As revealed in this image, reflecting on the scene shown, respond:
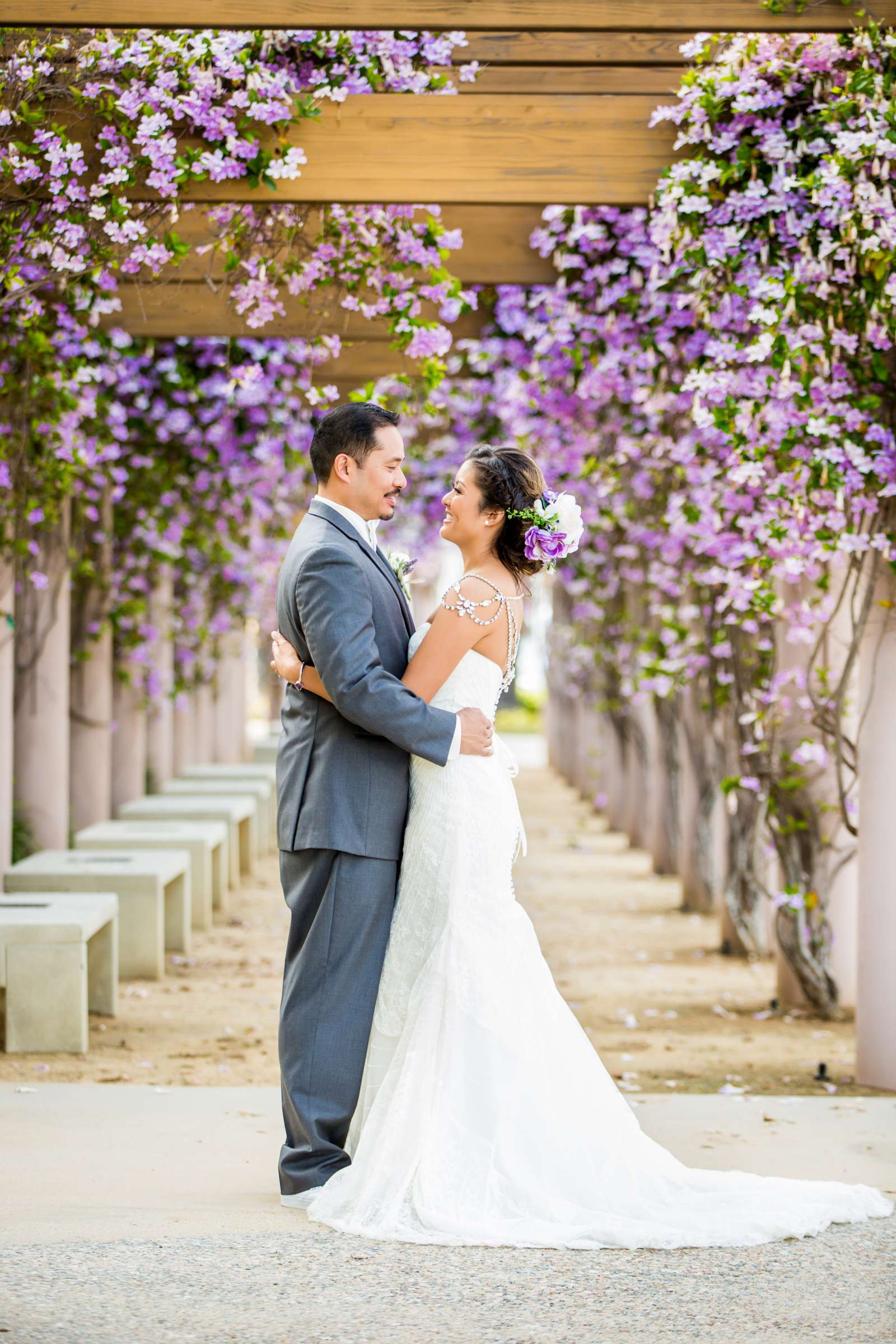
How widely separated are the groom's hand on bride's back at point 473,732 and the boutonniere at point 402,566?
0.48 m

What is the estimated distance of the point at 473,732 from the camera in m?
3.72

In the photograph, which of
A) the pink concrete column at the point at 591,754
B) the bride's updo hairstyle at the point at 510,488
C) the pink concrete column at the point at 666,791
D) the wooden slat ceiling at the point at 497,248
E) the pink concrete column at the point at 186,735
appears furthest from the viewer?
the pink concrete column at the point at 591,754

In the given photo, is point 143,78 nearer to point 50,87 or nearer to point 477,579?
point 50,87

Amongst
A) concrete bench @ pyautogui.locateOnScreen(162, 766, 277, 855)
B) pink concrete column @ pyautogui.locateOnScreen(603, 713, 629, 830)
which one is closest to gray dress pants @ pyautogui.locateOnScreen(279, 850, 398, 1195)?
concrete bench @ pyautogui.locateOnScreen(162, 766, 277, 855)

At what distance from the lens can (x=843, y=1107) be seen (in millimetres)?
4809

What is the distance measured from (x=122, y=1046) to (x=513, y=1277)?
3214 millimetres

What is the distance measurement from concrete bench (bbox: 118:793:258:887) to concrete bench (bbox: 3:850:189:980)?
1.87m

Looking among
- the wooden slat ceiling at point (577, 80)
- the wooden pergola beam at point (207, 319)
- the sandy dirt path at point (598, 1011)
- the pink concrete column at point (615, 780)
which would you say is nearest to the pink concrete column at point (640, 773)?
the pink concrete column at point (615, 780)

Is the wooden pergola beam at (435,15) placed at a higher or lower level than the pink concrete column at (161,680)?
higher

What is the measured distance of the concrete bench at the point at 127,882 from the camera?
685 cm

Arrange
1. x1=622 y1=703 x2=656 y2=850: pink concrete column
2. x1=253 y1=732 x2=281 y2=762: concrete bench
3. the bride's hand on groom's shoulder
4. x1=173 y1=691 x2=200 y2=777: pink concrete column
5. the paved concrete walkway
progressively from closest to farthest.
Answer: the paved concrete walkway
the bride's hand on groom's shoulder
x1=622 y1=703 x2=656 y2=850: pink concrete column
x1=173 y1=691 x2=200 y2=777: pink concrete column
x1=253 y1=732 x2=281 y2=762: concrete bench

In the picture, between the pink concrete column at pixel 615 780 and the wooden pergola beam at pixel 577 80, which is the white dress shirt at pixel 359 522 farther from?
the pink concrete column at pixel 615 780

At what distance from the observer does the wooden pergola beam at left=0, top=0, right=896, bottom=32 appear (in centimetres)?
416

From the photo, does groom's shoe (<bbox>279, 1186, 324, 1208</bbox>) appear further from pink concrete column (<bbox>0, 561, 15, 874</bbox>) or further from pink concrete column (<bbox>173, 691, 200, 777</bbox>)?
pink concrete column (<bbox>173, 691, 200, 777</bbox>)
